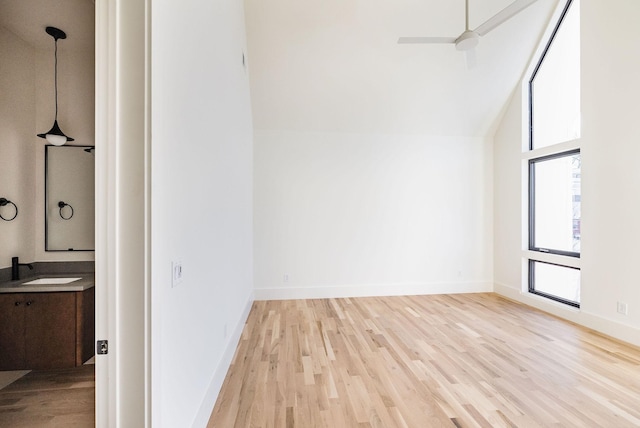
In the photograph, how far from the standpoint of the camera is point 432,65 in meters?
3.74

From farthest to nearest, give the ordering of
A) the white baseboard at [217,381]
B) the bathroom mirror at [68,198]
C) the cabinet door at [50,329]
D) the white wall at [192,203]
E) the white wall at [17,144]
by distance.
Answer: the bathroom mirror at [68,198] → the white wall at [17,144] → the cabinet door at [50,329] → the white baseboard at [217,381] → the white wall at [192,203]

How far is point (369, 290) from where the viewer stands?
4.49m

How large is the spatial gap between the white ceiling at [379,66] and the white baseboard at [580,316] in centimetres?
286

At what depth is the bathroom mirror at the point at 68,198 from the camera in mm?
2342

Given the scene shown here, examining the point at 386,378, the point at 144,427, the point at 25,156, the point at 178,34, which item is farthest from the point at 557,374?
the point at 25,156

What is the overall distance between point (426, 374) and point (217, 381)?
1.74 meters

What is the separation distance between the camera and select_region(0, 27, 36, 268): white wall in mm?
2127

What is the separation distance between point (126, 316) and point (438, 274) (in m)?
4.72

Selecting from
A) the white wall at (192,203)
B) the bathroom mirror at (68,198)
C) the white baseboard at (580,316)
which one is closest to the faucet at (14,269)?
the bathroom mirror at (68,198)

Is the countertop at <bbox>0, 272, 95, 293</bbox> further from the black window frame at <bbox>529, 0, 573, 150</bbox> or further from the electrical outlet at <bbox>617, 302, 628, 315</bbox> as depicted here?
the black window frame at <bbox>529, 0, 573, 150</bbox>

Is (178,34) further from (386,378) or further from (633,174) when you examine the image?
(633,174)

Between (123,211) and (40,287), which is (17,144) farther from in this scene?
(123,211)

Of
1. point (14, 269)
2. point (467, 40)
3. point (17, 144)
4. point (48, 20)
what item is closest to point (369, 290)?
point (467, 40)

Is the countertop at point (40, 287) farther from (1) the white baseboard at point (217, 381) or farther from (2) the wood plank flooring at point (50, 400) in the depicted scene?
(1) the white baseboard at point (217, 381)
